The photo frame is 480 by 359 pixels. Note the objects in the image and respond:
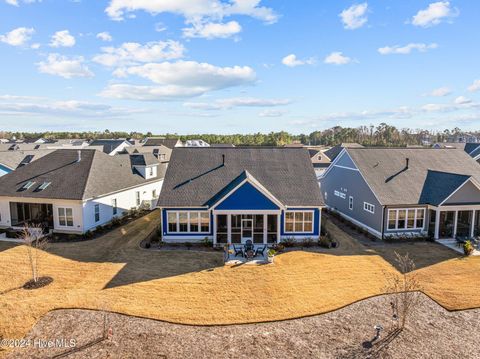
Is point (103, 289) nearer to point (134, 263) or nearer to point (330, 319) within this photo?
point (134, 263)

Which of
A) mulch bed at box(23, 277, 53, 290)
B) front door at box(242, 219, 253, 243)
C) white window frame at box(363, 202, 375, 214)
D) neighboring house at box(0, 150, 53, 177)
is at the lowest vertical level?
mulch bed at box(23, 277, 53, 290)

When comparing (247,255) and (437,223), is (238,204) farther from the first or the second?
(437,223)

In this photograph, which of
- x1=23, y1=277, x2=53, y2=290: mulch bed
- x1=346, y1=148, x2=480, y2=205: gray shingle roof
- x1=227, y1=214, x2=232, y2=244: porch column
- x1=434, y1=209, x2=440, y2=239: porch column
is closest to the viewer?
x1=23, y1=277, x2=53, y2=290: mulch bed

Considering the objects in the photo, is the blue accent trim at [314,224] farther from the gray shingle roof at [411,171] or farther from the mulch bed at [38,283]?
A: the mulch bed at [38,283]

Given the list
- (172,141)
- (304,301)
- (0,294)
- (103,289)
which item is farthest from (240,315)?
(172,141)

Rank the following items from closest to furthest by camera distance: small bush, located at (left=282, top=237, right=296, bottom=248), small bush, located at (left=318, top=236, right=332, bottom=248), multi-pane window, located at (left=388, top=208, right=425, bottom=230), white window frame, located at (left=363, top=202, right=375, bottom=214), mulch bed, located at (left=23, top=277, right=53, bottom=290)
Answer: mulch bed, located at (left=23, top=277, right=53, bottom=290) → small bush, located at (left=318, top=236, right=332, bottom=248) → small bush, located at (left=282, top=237, right=296, bottom=248) → multi-pane window, located at (left=388, top=208, right=425, bottom=230) → white window frame, located at (left=363, top=202, right=375, bottom=214)

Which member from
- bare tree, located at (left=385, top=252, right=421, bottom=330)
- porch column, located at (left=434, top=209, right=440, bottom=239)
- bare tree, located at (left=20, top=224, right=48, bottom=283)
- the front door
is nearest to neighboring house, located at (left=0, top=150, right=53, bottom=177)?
bare tree, located at (left=20, top=224, right=48, bottom=283)

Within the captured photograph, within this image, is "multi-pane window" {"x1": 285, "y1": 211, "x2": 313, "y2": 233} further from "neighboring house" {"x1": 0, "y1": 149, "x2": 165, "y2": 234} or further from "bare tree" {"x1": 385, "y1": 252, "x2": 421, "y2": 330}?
"neighboring house" {"x1": 0, "y1": 149, "x2": 165, "y2": 234}

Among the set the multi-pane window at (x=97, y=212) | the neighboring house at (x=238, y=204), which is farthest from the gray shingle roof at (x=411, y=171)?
the multi-pane window at (x=97, y=212)
